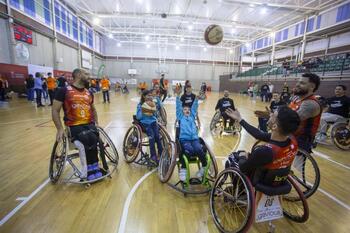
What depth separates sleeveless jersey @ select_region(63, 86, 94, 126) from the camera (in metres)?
2.34

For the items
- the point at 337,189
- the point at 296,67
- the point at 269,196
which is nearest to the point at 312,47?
the point at 296,67

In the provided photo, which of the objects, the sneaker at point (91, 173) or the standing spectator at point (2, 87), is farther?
Answer: the standing spectator at point (2, 87)

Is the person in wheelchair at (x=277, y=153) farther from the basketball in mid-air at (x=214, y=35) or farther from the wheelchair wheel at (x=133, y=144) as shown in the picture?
the basketball in mid-air at (x=214, y=35)

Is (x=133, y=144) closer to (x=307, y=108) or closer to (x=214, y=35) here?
(x=307, y=108)

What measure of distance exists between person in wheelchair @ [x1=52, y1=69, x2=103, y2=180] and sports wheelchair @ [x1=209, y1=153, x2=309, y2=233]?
166 cm

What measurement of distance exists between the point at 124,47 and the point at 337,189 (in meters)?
26.6

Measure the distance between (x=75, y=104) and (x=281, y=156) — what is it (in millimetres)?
2361

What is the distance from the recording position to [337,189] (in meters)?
2.58

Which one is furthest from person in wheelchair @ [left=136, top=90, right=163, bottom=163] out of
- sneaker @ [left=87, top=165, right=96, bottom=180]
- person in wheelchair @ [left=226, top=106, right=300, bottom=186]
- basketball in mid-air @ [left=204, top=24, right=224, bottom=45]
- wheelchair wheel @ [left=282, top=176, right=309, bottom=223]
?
basketball in mid-air @ [left=204, top=24, right=224, bottom=45]

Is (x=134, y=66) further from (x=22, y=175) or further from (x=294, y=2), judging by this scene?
(x=22, y=175)

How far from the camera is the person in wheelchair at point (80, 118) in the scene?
232 centimetres

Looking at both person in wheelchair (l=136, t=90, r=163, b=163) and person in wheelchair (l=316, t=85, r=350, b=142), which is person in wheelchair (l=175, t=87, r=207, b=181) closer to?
person in wheelchair (l=136, t=90, r=163, b=163)

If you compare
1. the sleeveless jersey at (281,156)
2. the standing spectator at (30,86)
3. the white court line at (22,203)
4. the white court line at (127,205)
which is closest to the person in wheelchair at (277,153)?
the sleeveless jersey at (281,156)

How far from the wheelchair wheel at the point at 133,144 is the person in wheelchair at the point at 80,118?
66 centimetres
